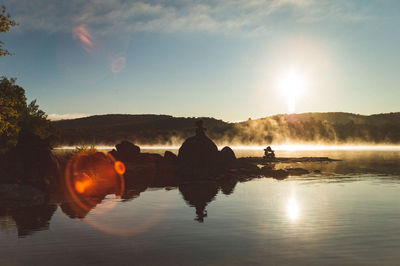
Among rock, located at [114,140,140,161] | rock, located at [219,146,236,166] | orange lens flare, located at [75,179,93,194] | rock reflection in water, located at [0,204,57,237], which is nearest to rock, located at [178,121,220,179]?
rock, located at [219,146,236,166]

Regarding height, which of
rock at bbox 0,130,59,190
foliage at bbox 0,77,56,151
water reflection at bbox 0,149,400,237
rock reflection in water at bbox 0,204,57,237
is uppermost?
foliage at bbox 0,77,56,151

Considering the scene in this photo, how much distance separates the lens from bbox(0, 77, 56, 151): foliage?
30.7m

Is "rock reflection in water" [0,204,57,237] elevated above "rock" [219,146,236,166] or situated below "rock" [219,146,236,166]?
below

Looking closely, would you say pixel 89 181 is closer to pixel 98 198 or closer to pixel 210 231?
pixel 98 198

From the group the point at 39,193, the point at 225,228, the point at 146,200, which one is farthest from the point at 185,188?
the point at 225,228

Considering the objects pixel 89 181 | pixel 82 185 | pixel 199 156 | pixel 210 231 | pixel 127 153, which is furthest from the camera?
pixel 127 153

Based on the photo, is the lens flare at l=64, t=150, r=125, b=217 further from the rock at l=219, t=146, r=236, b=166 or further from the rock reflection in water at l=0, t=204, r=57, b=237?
the rock at l=219, t=146, r=236, b=166

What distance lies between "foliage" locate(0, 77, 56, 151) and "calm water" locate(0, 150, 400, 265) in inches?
323

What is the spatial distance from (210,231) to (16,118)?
76.5ft

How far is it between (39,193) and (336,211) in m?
18.4

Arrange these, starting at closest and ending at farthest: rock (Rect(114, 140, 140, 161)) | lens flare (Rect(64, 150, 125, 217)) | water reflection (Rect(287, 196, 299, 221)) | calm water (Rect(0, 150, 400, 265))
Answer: calm water (Rect(0, 150, 400, 265)) → water reflection (Rect(287, 196, 299, 221)) → lens flare (Rect(64, 150, 125, 217)) → rock (Rect(114, 140, 140, 161))

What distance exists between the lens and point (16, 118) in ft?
111

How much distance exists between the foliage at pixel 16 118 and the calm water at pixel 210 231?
819 cm

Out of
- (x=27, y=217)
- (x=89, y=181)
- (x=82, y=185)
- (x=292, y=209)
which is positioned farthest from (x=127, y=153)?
(x=292, y=209)
